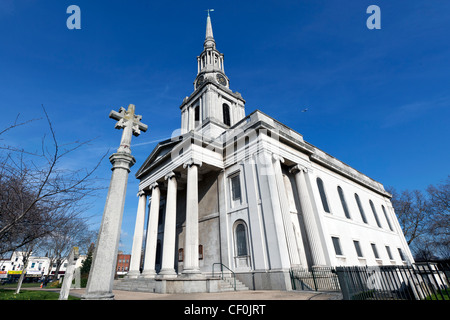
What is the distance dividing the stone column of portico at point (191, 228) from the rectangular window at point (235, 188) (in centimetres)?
295

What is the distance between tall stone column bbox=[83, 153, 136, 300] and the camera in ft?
16.7

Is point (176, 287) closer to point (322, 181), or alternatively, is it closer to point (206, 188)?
point (206, 188)

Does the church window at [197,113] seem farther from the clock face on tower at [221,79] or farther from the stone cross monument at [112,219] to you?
the stone cross monument at [112,219]

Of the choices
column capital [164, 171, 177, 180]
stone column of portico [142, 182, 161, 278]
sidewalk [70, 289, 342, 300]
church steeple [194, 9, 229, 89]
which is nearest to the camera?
sidewalk [70, 289, 342, 300]

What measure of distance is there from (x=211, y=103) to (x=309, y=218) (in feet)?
56.6

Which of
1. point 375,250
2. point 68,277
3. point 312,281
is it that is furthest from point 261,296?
point 375,250

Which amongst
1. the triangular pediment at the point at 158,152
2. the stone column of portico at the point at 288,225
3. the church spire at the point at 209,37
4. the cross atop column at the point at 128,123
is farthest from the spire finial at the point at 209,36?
the cross atop column at the point at 128,123

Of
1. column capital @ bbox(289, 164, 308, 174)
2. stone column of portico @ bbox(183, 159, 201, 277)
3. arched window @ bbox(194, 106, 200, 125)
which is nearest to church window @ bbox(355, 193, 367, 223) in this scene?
column capital @ bbox(289, 164, 308, 174)

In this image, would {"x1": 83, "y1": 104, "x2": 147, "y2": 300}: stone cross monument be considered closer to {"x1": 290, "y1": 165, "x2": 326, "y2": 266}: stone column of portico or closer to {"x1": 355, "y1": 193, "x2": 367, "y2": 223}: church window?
{"x1": 290, "y1": 165, "x2": 326, "y2": 266}: stone column of portico

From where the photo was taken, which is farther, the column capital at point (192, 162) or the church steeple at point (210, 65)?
Result: the church steeple at point (210, 65)

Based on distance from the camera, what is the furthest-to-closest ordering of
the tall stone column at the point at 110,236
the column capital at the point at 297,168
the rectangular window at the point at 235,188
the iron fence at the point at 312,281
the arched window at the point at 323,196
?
the arched window at the point at 323,196, the column capital at the point at 297,168, the rectangular window at the point at 235,188, the iron fence at the point at 312,281, the tall stone column at the point at 110,236

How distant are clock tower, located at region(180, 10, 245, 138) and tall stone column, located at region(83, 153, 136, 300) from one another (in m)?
18.0

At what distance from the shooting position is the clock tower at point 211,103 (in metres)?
26.3
